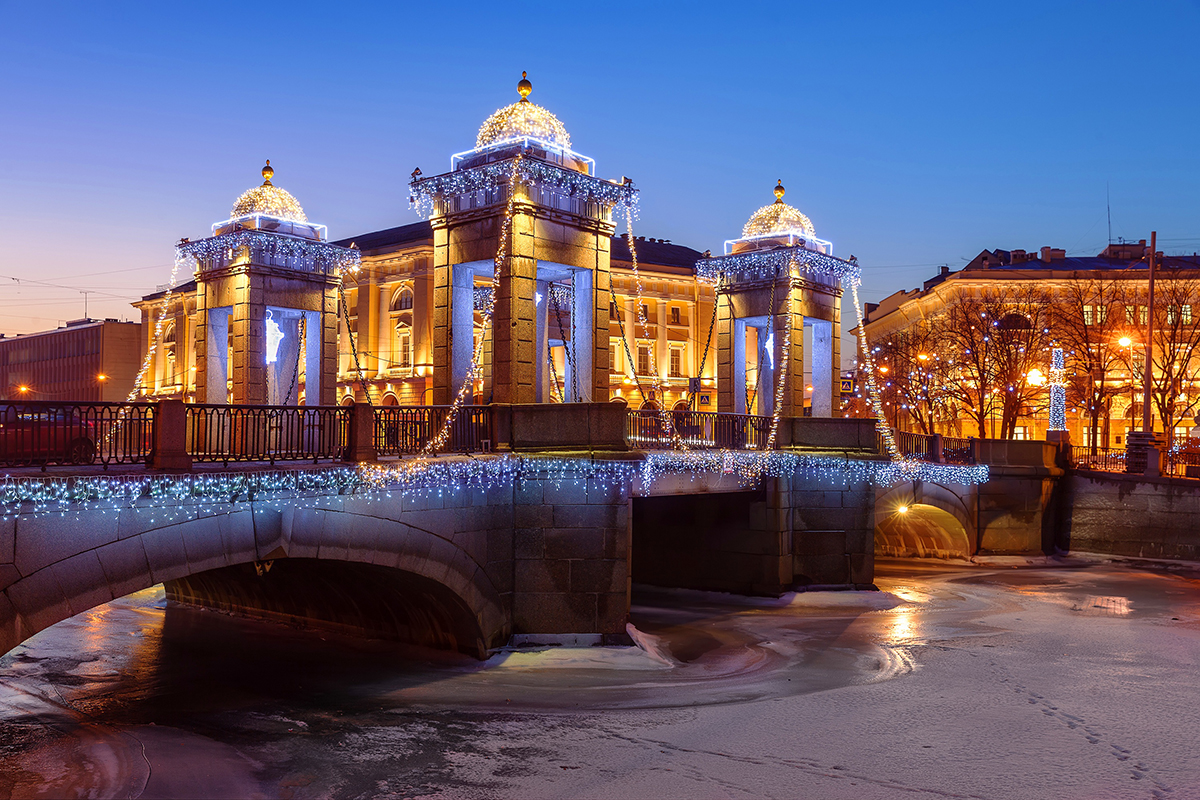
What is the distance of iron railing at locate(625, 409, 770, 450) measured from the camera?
21.3 meters

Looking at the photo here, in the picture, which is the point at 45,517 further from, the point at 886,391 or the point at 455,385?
the point at 886,391

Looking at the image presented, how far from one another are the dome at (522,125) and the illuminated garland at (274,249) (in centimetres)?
619

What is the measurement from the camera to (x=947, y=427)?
6525 centimetres

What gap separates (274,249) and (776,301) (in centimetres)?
1309

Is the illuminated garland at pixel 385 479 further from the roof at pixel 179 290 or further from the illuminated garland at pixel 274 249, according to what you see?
the roof at pixel 179 290

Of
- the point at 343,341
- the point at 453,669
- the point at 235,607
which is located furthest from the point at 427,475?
the point at 343,341

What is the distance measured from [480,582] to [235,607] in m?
10.2

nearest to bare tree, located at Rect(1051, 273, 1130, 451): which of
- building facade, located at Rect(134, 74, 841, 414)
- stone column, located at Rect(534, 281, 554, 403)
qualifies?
building facade, located at Rect(134, 74, 841, 414)

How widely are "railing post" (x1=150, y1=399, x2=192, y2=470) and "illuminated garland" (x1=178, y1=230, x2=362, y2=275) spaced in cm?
1203

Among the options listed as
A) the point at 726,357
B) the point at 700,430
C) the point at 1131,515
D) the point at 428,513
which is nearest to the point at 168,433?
the point at 428,513

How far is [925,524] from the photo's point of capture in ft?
116

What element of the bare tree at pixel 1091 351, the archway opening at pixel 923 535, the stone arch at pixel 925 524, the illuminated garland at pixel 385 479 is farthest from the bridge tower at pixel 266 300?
the bare tree at pixel 1091 351

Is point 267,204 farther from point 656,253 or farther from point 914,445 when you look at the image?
point 656,253

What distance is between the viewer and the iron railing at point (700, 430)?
2131 cm
